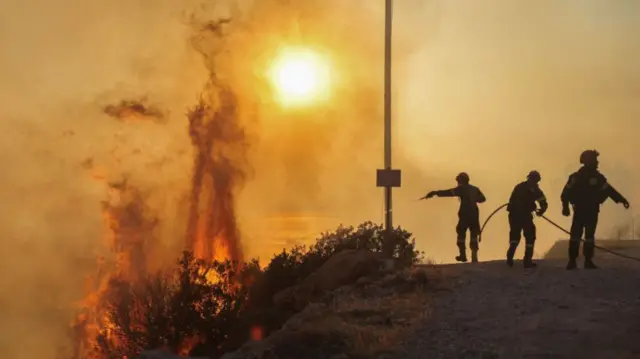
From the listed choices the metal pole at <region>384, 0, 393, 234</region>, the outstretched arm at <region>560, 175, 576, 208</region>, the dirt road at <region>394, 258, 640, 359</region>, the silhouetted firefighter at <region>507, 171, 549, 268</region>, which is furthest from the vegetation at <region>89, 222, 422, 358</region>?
the outstretched arm at <region>560, 175, 576, 208</region>

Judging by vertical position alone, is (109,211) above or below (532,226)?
above

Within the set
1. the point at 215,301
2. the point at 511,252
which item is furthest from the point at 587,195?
the point at 215,301

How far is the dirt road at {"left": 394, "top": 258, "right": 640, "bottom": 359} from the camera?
10625 mm

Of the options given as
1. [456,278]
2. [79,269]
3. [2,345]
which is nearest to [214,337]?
[456,278]

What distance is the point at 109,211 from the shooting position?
2195 inches

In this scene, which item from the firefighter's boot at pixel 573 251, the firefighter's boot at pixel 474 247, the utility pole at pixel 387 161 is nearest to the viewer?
the firefighter's boot at pixel 573 251

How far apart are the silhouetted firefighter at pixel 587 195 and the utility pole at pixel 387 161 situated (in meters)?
3.54

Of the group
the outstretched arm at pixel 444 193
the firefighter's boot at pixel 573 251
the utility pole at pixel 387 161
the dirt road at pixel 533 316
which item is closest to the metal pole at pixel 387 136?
the utility pole at pixel 387 161

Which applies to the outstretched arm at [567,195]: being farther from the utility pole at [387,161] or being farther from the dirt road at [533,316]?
the utility pole at [387,161]

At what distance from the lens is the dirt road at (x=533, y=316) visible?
10.6 m

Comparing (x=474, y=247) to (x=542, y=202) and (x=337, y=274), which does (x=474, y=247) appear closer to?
(x=542, y=202)

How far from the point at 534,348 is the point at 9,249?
5419 inches

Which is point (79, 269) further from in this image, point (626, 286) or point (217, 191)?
point (626, 286)

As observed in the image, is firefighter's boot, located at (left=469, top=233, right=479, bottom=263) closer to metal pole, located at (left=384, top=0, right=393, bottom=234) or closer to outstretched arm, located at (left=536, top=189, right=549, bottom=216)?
outstretched arm, located at (left=536, top=189, right=549, bottom=216)
